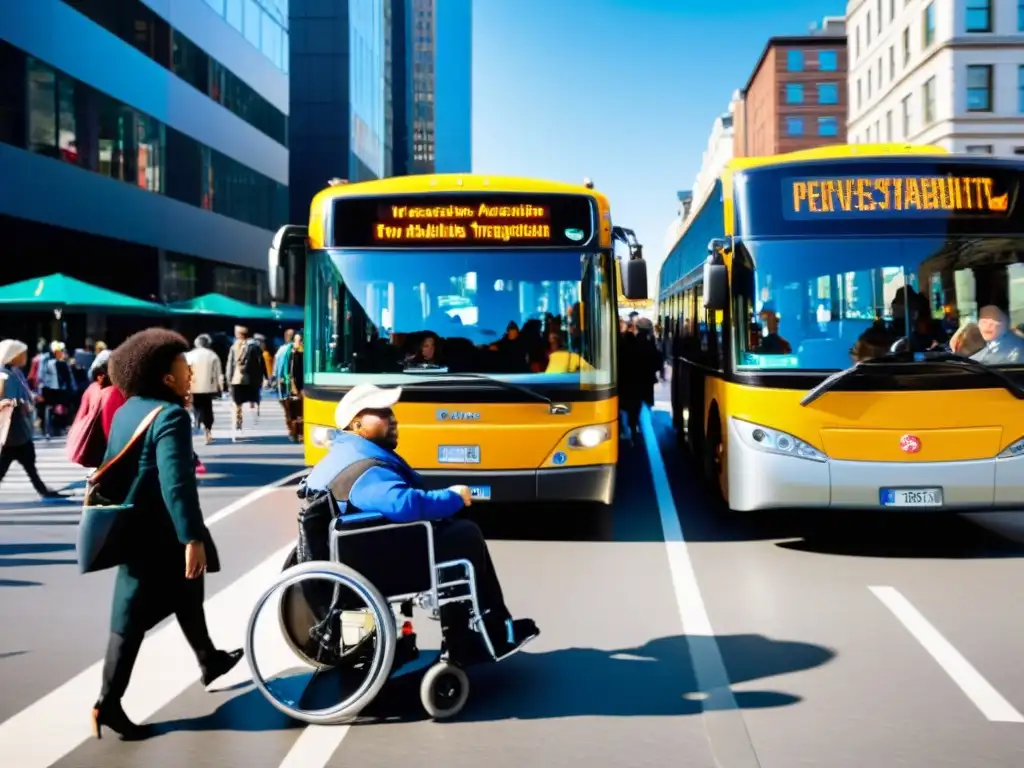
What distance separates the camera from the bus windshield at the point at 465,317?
9.94 m

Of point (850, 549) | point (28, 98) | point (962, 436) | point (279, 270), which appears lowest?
point (850, 549)

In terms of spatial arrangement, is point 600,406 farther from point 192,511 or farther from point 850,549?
point 192,511

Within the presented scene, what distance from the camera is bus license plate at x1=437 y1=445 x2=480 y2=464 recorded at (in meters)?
9.77

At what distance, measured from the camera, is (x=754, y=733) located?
194 inches

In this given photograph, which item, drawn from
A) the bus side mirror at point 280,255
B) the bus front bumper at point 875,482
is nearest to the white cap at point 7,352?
the bus side mirror at point 280,255

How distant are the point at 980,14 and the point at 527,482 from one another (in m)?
51.4

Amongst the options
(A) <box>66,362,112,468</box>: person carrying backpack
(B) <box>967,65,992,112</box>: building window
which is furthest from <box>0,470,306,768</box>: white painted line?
(B) <box>967,65,992,112</box>: building window

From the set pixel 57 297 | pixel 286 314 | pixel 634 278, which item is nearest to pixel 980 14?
pixel 286 314

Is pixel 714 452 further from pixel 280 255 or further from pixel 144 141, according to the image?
pixel 144 141

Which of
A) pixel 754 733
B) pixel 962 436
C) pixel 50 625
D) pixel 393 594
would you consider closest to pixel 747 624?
pixel 754 733

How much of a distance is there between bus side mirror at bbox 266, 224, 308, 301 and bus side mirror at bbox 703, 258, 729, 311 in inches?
126

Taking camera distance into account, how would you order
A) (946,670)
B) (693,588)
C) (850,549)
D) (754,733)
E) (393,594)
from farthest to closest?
(850,549) → (693,588) → (946,670) → (393,594) → (754,733)

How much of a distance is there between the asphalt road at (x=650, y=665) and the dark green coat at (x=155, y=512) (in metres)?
0.49

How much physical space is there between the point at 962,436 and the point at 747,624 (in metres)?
2.94
